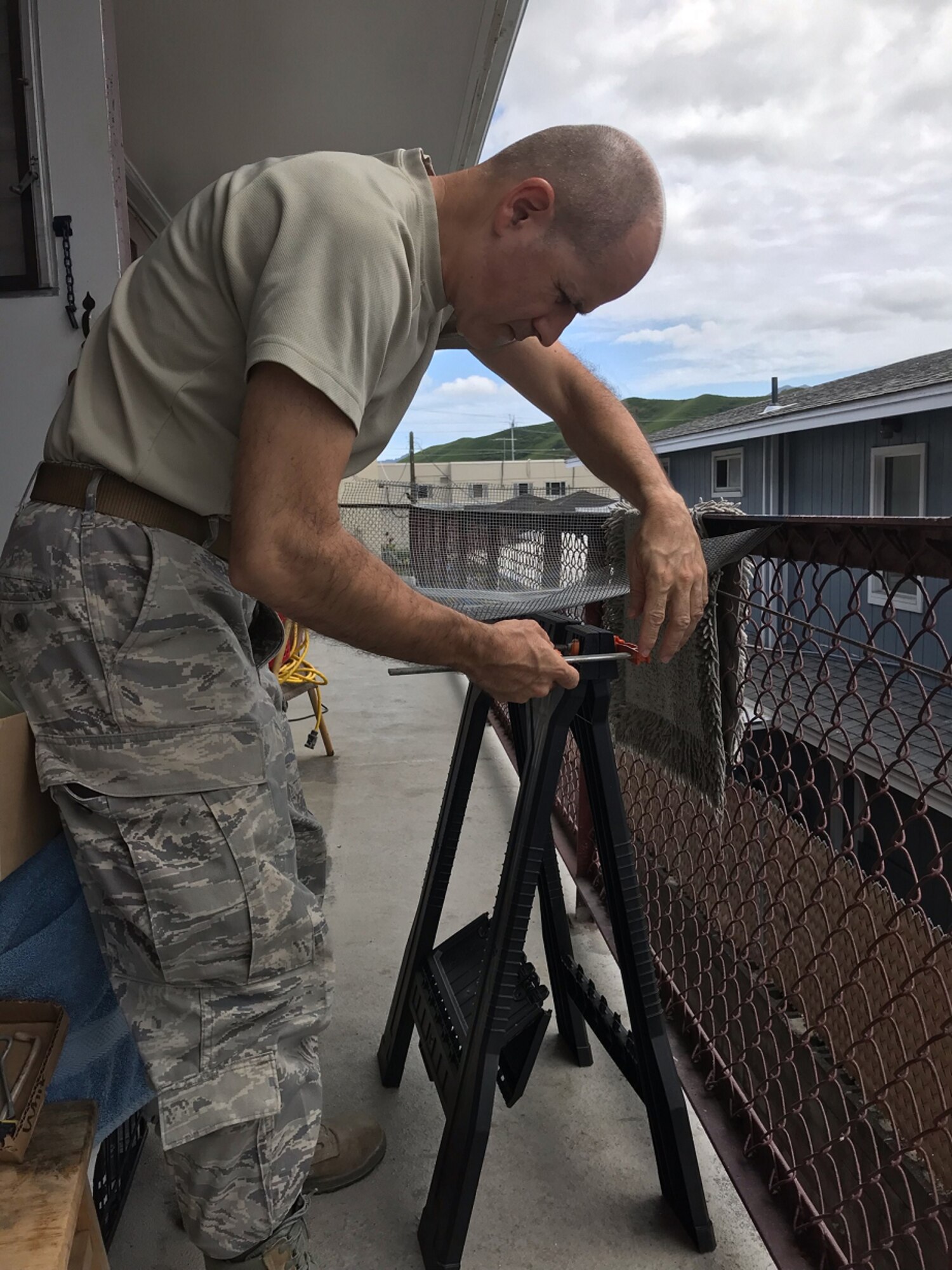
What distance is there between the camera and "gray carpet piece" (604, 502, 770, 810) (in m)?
1.51

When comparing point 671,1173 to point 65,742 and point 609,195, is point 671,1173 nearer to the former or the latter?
point 65,742

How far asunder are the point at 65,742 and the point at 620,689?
1144 millimetres

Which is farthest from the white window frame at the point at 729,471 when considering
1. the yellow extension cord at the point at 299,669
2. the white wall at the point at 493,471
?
the white wall at the point at 493,471

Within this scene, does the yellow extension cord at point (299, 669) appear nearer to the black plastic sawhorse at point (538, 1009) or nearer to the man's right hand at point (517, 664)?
the black plastic sawhorse at point (538, 1009)

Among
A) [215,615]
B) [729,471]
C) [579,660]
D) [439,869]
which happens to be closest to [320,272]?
[215,615]

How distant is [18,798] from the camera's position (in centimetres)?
112

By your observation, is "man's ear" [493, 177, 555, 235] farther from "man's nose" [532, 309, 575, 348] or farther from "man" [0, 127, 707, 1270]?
"man's nose" [532, 309, 575, 348]

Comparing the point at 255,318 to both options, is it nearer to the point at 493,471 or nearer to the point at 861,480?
the point at 861,480

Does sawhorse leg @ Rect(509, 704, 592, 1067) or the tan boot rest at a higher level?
sawhorse leg @ Rect(509, 704, 592, 1067)

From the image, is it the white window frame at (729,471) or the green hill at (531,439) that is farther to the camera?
the green hill at (531,439)

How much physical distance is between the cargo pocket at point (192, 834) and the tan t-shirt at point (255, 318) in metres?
0.34

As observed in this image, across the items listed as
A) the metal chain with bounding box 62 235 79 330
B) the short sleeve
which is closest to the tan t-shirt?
the short sleeve

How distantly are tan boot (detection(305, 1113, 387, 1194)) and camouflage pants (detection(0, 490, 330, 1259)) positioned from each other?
39 cm

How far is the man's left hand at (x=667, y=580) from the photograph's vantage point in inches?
51.8
